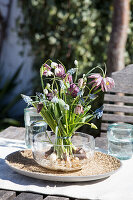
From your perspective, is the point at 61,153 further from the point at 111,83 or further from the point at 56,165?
the point at 111,83

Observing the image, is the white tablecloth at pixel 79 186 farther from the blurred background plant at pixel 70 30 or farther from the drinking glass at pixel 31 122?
the blurred background plant at pixel 70 30

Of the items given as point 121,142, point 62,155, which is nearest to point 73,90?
point 62,155

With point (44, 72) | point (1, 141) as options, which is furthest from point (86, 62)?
point (44, 72)

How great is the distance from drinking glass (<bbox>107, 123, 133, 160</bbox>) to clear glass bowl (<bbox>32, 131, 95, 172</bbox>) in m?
0.26

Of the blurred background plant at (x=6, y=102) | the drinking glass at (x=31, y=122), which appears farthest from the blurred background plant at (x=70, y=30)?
the drinking glass at (x=31, y=122)

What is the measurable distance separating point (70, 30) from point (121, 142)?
290cm

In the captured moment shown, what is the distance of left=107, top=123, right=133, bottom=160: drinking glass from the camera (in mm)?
1361

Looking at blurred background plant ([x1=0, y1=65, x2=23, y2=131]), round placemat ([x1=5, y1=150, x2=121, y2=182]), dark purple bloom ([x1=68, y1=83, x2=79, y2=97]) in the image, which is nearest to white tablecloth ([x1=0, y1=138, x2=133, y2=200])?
round placemat ([x1=5, y1=150, x2=121, y2=182])

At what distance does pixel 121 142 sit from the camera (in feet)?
4.48

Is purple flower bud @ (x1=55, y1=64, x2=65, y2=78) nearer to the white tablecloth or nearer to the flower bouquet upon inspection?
the flower bouquet

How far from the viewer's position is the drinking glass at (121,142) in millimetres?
1361

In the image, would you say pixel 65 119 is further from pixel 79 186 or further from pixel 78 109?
pixel 79 186

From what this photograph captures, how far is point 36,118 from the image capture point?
1462mm

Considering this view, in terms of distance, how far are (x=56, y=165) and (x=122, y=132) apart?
385 millimetres
